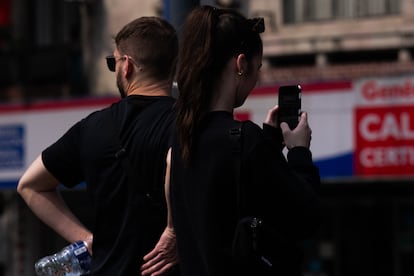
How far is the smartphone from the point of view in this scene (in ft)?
10.4

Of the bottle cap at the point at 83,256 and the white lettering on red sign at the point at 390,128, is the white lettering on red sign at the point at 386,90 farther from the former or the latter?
the bottle cap at the point at 83,256

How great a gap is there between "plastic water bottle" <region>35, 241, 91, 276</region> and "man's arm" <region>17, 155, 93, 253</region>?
9 cm

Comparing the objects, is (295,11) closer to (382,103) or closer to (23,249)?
(382,103)

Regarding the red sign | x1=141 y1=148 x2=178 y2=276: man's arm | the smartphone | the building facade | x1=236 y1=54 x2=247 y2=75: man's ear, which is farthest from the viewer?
the building facade

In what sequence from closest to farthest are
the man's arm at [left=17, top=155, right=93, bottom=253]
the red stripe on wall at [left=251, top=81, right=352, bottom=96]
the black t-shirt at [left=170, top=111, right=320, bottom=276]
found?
the black t-shirt at [left=170, top=111, right=320, bottom=276] < the man's arm at [left=17, top=155, right=93, bottom=253] < the red stripe on wall at [left=251, top=81, right=352, bottom=96]

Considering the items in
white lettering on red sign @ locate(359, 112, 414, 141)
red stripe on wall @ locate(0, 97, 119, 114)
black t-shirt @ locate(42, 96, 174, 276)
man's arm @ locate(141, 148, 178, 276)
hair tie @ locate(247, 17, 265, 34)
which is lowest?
white lettering on red sign @ locate(359, 112, 414, 141)

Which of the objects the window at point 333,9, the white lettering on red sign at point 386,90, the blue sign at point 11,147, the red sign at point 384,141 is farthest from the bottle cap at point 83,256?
the blue sign at point 11,147

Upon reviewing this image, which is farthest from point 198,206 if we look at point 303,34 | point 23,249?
point 23,249

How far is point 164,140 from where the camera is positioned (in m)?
3.39

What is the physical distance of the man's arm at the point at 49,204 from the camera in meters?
3.71

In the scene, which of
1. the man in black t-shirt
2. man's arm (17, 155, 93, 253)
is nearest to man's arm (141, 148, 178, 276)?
the man in black t-shirt

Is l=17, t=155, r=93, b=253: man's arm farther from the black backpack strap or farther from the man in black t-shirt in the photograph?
the black backpack strap

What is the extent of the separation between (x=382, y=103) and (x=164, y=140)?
1060 centimetres

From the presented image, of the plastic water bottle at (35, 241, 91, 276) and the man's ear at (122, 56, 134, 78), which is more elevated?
the man's ear at (122, 56, 134, 78)
